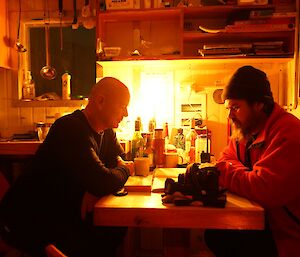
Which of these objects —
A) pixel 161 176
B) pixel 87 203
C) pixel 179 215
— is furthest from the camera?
pixel 161 176

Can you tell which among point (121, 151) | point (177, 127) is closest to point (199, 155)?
point (177, 127)

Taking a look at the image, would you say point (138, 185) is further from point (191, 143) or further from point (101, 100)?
point (191, 143)

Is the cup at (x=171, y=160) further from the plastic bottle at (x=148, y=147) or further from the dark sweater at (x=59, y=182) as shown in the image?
the dark sweater at (x=59, y=182)

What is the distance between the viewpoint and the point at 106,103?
4.93 ft

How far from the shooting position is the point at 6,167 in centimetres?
250

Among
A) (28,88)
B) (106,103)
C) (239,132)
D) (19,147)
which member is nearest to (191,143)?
(239,132)

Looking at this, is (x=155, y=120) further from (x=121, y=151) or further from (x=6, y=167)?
(x=6, y=167)

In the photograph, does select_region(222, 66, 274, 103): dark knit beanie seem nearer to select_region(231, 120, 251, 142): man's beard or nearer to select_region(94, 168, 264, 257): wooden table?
select_region(231, 120, 251, 142): man's beard

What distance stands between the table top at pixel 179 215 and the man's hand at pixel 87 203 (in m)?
0.06

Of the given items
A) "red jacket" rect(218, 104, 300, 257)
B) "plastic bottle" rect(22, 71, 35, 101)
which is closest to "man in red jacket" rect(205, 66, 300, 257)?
"red jacket" rect(218, 104, 300, 257)

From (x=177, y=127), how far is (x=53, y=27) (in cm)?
141

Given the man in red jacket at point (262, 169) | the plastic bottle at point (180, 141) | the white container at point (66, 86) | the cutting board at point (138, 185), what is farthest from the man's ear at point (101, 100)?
the white container at point (66, 86)

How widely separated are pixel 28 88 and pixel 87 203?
5.84ft

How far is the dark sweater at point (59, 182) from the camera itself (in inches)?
51.1
